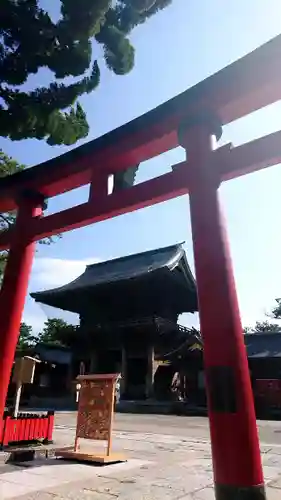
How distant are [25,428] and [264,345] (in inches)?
700

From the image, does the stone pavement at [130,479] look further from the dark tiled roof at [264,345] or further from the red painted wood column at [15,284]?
the dark tiled roof at [264,345]

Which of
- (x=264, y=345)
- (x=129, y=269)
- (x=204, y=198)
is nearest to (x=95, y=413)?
(x=204, y=198)

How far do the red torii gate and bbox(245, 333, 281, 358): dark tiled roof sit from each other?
18.5 metres

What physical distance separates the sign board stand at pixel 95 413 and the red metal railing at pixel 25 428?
1575 mm

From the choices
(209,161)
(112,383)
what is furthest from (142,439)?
(209,161)

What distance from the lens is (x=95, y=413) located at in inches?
239

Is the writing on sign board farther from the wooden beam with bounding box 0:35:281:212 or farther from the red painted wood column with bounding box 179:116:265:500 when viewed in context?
the red painted wood column with bounding box 179:116:265:500

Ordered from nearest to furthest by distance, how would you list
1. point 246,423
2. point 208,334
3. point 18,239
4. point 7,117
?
point 246,423 → point 208,334 → point 18,239 → point 7,117

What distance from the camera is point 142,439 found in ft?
28.0

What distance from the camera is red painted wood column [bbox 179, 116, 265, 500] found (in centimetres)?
260

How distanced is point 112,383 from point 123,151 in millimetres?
3689

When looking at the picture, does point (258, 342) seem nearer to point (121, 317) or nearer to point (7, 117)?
point (121, 317)

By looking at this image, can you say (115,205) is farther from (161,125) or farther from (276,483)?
(276,483)

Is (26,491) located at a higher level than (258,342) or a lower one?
lower
